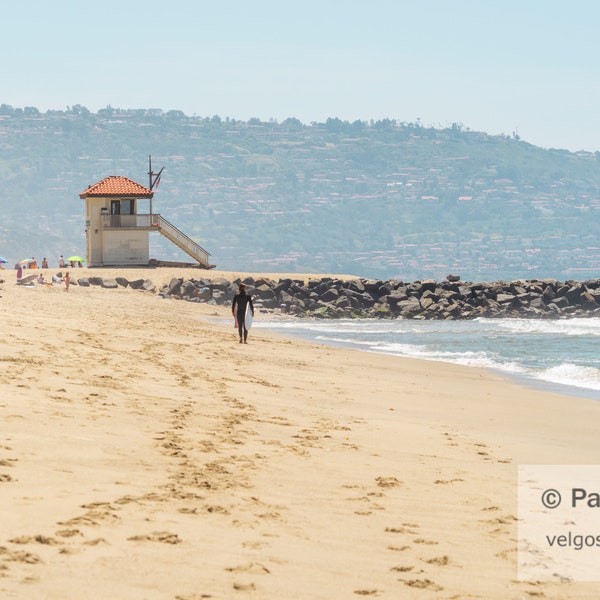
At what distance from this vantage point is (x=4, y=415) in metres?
8.85

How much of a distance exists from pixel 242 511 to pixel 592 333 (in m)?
29.7

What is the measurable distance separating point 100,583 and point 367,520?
7.56ft

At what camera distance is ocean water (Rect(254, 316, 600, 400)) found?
69.7 feet

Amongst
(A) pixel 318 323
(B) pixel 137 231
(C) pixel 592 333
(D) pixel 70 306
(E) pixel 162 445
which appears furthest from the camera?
(B) pixel 137 231

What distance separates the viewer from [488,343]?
2986 cm

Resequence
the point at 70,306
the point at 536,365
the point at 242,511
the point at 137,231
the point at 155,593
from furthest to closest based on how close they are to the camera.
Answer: the point at 137,231
the point at 70,306
the point at 536,365
the point at 242,511
the point at 155,593

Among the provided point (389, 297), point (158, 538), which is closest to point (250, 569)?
point (158, 538)

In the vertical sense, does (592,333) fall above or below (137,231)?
below

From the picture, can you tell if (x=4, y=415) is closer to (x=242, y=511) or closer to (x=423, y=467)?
(x=242, y=511)

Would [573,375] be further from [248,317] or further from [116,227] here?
[116,227]

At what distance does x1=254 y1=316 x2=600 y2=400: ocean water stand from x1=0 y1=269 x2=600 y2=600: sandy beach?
5428mm

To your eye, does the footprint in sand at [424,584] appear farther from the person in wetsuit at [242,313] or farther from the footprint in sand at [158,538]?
the person in wetsuit at [242,313]

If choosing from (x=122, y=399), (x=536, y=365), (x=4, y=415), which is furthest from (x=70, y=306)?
(x=4, y=415)

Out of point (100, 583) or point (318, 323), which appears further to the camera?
point (318, 323)
